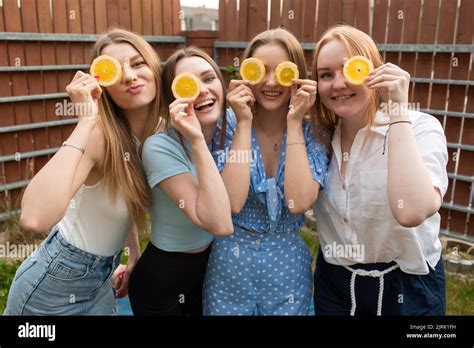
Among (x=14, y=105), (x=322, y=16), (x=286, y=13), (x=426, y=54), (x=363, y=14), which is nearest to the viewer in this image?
(x=426, y=54)

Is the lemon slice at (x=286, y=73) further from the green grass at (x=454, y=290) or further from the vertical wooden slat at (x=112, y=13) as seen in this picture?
the vertical wooden slat at (x=112, y=13)

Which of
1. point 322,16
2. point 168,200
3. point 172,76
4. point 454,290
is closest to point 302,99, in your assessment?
point 172,76

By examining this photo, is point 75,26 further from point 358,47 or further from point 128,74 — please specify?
point 358,47

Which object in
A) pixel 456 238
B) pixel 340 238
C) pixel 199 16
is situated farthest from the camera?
pixel 199 16

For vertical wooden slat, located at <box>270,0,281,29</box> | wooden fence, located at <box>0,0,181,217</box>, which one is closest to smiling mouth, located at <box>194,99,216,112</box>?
wooden fence, located at <box>0,0,181,217</box>

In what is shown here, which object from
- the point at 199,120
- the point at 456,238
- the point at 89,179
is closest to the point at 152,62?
the point at 199,120

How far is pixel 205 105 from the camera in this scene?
2.17 m

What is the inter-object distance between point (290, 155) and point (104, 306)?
1.24m

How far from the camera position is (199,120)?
2162 mm

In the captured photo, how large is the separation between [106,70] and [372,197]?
1.35 metres

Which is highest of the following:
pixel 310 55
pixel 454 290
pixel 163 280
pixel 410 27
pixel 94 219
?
pixel 410 27

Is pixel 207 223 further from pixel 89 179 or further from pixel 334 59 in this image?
pixel 334 59

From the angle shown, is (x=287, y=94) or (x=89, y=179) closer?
(x=89, y=179)

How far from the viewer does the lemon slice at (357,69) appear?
6.22ft
